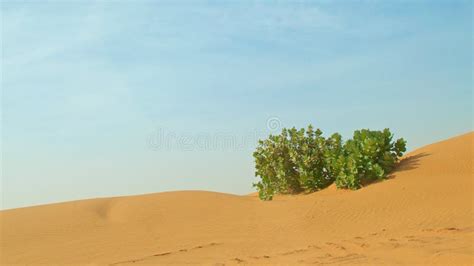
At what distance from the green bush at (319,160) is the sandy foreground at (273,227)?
1.70 feet

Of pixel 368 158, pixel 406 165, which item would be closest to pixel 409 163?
pixel 406 165

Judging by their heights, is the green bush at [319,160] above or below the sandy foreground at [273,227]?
above

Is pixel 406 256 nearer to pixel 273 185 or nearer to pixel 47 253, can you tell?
pixel 47 253

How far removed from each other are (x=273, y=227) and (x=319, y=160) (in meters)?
4.23

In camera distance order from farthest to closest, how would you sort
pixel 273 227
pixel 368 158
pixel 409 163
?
pixel 409 163, pixel 368 158, pixel 273 227

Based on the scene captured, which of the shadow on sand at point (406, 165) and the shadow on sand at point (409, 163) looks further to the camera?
the shadow on sand at point (409, 163)

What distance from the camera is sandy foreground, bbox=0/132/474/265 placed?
7.20 metres

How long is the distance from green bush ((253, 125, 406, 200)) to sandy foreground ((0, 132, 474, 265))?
1.70ft

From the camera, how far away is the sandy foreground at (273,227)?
7203 millimetres

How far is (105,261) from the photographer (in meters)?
7.75

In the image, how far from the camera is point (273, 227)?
9312 mm

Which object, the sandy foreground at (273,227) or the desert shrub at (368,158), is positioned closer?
the sandy foreground at (273,227)

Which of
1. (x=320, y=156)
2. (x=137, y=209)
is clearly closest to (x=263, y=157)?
(x=320, y=156)

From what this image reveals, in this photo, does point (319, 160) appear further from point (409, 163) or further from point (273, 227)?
point (273, 227)
